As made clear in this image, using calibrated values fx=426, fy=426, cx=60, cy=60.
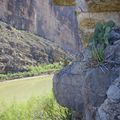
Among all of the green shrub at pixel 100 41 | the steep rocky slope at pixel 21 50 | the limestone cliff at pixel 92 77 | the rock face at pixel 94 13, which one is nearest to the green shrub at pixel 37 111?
the limestone cliff at pixel 92 77

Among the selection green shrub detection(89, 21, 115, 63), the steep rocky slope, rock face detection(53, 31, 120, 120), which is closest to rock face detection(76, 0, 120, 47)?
green shrub detection(89, 21, 115, 63)

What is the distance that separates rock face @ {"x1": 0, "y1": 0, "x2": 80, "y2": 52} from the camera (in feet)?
201

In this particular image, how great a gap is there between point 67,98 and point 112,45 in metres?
1.79

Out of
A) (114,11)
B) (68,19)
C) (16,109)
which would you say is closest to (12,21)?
(68,19)

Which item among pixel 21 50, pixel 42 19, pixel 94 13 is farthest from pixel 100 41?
pixel 42 19

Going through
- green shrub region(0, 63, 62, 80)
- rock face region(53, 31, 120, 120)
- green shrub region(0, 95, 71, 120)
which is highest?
rock face region(53, 31, 120, 120)

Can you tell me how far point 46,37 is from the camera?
216 feet

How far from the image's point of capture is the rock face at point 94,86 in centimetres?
489

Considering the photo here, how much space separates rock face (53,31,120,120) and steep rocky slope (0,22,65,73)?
141 ft

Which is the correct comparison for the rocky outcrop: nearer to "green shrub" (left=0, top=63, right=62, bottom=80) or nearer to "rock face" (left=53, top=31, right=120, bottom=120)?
"rock face" (left=53, top=31, right=120, bottom=120)

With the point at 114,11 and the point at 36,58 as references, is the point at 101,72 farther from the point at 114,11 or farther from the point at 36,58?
the point at 36,58

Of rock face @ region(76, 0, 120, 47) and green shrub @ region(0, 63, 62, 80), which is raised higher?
rock face @ region(76, 0, 120, 47)

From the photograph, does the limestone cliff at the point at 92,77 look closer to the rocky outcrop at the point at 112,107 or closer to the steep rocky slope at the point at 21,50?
the rocky outcrop at the point at 112,107

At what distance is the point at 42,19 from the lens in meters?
67.8
